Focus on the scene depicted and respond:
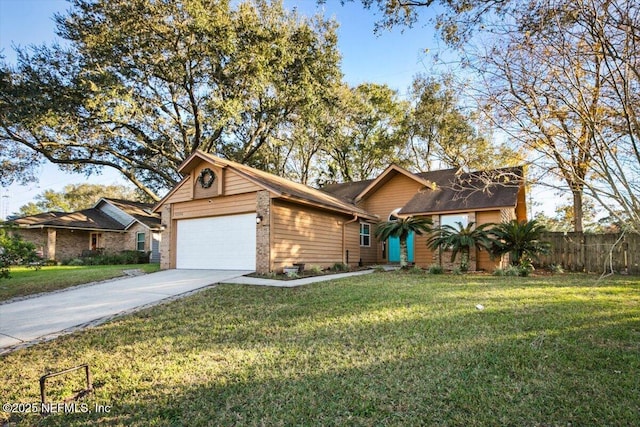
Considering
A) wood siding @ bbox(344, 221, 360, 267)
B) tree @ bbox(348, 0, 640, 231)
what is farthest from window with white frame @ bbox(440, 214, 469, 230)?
tree @ bbox(348, 0, 640, 231)

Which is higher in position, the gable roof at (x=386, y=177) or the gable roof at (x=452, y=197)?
the gable roof at (x=386, y=177)

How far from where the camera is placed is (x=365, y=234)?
16.4 m

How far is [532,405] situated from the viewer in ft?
9.04

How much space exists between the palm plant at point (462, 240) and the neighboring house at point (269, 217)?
0.81 metres

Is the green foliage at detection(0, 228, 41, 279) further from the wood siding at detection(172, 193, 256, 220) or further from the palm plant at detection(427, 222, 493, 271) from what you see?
the palm plant at detection(427, 222, 493, 271)

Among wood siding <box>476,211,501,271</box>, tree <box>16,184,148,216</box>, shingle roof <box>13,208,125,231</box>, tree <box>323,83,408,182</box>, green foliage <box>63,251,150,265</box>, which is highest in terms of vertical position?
tree <box>323,83,408,182</box>

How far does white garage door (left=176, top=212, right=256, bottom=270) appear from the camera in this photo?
1175 cm

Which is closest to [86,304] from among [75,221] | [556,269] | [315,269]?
[315,269]

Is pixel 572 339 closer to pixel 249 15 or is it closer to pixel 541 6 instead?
pixel 541 6

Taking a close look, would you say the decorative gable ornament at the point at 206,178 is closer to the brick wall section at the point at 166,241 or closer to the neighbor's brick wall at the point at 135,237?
the brick wall section at the point at 166,241

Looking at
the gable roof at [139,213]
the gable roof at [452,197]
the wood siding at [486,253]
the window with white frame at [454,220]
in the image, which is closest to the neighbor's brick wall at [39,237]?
the gable roof at [139,213]

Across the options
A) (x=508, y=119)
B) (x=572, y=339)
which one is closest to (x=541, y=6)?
(x=508, y=119)

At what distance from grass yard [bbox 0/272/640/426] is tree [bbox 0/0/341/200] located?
45.3ft

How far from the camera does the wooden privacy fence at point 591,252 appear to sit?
11148mm
